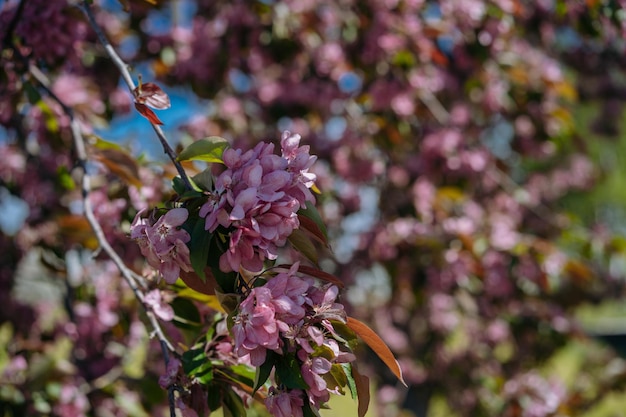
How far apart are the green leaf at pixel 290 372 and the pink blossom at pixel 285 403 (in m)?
0.02

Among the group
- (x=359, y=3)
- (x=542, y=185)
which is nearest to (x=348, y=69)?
(x=359, y=3)

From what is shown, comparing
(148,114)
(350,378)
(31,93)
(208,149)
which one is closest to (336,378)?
(350,378)

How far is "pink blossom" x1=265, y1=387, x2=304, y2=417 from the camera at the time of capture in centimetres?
79

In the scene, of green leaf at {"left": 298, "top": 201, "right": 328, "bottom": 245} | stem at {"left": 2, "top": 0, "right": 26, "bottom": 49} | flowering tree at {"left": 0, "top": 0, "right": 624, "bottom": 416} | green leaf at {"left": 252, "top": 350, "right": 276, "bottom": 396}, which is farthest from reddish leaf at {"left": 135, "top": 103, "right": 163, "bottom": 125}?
stem at {"left": 2, "top": 0, "right": 26, "bottom": 49}

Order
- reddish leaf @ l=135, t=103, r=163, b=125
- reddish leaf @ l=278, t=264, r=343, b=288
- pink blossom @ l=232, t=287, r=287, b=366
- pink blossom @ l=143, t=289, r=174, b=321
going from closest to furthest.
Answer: pink blossom @ l=232, t=287, r=287, b=366 < reddish leaf @ l=278, t=264, r=343, b=288 < reddish leaf @ l=135, t=103, r=163, b=125 < pink blossom @ l=143, t=289, r=174, b=321

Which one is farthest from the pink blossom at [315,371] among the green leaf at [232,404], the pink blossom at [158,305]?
the pink blossom at [158,305]

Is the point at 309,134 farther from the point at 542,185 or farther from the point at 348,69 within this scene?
the point at 542,185

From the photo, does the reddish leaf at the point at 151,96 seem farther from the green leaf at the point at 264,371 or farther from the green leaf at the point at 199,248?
the green leaf at the point at 264,371

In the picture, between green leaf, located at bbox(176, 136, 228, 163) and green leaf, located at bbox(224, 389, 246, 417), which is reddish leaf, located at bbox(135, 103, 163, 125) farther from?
green leaf, located at bbox(224, 389, 246, 417)

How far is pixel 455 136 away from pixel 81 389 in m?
1.82

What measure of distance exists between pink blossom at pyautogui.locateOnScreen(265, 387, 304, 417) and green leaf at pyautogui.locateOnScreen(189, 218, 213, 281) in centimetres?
16

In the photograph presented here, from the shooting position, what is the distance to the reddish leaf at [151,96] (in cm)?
101

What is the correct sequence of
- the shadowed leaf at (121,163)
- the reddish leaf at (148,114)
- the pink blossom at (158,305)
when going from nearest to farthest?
the reddish leaf at (148,114)
the pink blossom at (158,305)
the shadowed leaf at (121,163)

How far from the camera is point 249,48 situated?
8.70ft
